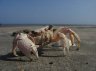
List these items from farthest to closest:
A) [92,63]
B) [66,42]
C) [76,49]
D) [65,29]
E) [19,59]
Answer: [76,49] → [65,29] → [66,42] → [19,59] → [92,63]

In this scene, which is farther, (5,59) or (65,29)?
(65,29)

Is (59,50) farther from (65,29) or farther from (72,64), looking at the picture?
(72,64)

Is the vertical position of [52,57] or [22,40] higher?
[22,40]

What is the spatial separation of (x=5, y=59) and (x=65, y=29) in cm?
358

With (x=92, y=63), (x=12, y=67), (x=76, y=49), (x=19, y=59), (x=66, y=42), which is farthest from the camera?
(x=76, y=49)

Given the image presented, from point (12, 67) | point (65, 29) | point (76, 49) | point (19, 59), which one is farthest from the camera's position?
point (76, 49)

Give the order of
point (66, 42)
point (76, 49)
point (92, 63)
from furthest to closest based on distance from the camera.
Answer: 1. point (76, 49)
2. point (66, 42)
3. point (92, 63)

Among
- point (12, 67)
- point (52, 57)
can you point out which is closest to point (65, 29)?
point (52, 57)

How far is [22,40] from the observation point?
1083 cm

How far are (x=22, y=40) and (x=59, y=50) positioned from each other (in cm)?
370

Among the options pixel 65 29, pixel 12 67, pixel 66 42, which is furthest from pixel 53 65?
pixel 65 29

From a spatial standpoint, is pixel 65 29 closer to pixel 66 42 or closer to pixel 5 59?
pixel 66 42

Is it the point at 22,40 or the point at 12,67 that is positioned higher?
the point at 22,40

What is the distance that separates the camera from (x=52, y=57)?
12.1 meters
